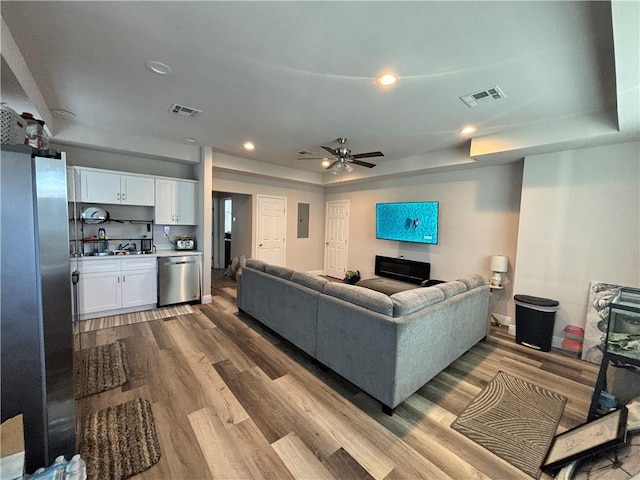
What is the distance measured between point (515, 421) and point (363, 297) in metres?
1.49

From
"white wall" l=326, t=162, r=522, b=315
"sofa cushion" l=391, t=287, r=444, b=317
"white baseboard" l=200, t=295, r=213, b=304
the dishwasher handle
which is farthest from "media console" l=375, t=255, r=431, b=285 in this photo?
A: the dishwasher handle

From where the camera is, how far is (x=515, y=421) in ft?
6.73

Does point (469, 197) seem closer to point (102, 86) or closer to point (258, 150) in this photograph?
point (258, 150)

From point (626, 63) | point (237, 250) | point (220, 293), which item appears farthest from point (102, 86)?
point (237, 250)

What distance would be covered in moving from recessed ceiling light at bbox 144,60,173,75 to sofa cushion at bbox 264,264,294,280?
7.18ft

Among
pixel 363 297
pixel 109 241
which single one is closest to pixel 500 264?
pixel 363 297

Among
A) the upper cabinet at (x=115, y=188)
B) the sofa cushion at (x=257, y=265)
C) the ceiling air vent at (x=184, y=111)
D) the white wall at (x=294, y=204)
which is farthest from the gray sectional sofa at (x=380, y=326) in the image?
A: the white wall at (x=294, y=204)

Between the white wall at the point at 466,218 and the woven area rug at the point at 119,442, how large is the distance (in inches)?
184

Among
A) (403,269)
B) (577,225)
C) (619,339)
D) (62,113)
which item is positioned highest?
(62,113)

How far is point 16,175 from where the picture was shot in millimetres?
1249

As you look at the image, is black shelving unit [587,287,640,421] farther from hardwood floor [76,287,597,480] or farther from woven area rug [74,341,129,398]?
woven area rug [74,341,129,398]

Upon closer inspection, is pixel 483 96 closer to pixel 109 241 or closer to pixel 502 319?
pixel 502 319

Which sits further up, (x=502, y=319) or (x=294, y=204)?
(x=294, y=204)

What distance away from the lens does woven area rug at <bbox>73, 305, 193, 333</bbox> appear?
3.55m
